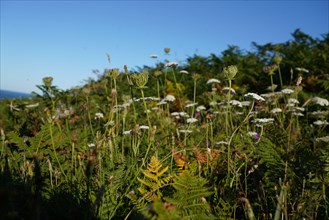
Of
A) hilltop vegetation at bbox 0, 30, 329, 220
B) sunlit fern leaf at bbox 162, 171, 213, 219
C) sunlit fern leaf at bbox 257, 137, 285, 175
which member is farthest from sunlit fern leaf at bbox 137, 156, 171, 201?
sunlit fern leaf at bbox 257, 137, 285, 175

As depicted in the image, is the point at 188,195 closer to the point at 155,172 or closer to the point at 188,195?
the point at 188,195

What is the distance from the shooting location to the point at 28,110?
4207 mm

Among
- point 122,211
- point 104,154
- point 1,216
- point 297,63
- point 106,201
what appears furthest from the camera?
point 297,63

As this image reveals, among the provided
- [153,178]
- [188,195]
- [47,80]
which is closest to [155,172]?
[153,178]

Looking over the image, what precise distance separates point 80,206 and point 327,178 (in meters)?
1.07

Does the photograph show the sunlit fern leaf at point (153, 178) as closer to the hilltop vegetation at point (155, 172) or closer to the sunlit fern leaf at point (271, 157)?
the hilltop vegetation at point (155, 172)

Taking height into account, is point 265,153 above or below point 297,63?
below

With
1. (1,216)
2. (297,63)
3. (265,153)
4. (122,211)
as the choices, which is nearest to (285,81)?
(297,63)

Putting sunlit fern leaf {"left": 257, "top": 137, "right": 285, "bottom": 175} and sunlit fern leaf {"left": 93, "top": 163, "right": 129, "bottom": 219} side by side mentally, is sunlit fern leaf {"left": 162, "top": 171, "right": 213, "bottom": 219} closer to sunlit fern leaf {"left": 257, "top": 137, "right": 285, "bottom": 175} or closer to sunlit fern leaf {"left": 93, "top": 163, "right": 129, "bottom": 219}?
sunlit fern leaf {"left": 93, "top": 163, "right": 129, "bottom": 219}

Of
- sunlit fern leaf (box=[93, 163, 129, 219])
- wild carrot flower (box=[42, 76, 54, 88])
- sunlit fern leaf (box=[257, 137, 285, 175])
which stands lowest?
sunlit fern leaf (box=[93, 163, 129, 219])

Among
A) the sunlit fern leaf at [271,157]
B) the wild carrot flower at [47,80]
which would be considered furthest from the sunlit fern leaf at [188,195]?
the wild carrot flower at [47,80]

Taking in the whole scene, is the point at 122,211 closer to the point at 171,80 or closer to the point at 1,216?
the point at 1,216

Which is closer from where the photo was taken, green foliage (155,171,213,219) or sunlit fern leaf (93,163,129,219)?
green foliage (155,171,213,219)

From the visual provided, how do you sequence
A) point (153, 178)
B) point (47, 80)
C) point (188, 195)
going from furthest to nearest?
point (47, 80)
point (153, 178)
point (188, 195)
